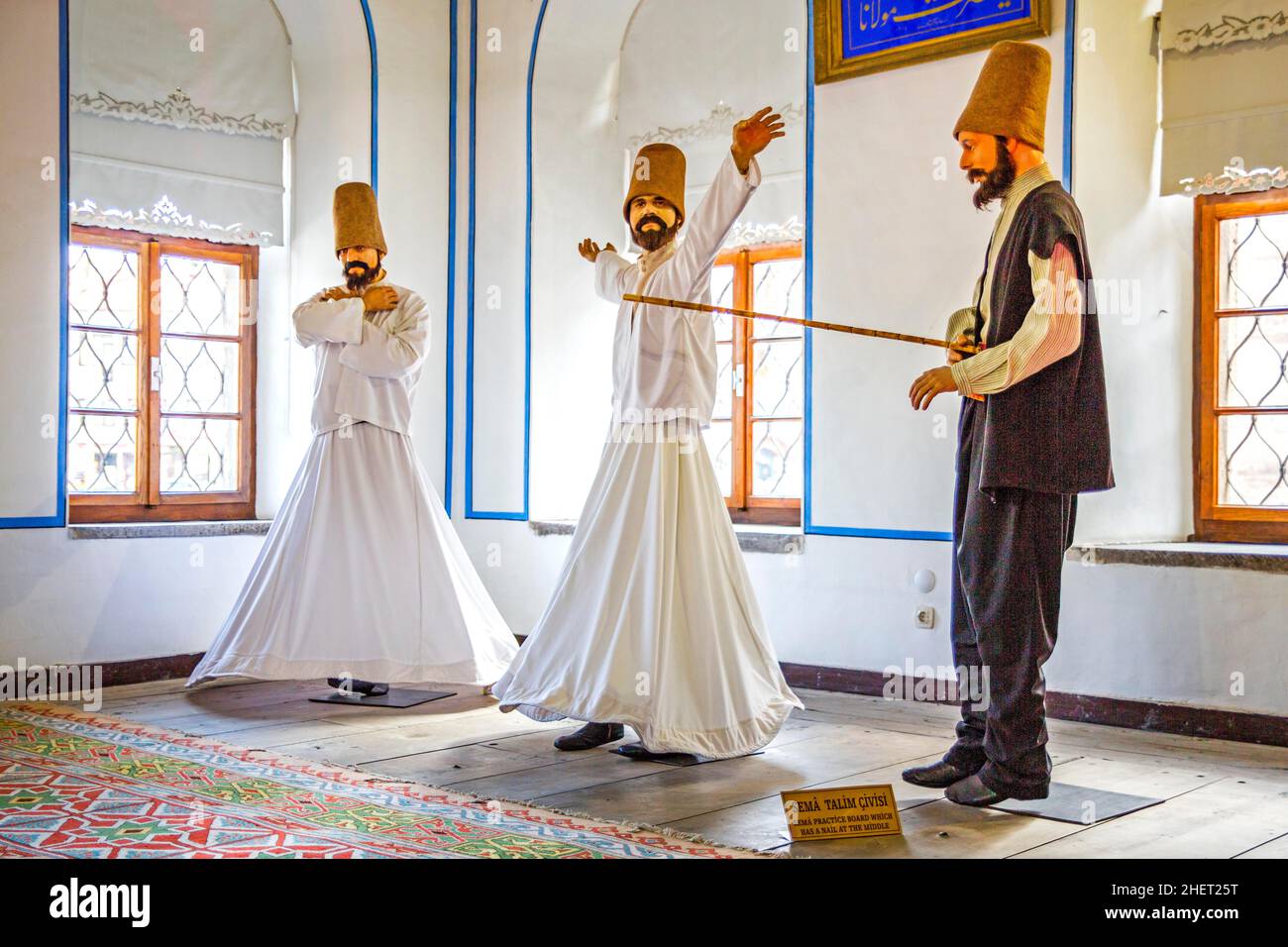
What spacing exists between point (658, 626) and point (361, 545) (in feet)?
5.14

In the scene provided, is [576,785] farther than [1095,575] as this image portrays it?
No

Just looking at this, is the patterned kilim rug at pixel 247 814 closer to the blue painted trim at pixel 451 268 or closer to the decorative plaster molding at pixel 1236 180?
the blue painted trim at pixel 451 268

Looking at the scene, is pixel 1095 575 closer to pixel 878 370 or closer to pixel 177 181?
pixel 878 370

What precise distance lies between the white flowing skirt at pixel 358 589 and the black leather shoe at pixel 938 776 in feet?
6.22

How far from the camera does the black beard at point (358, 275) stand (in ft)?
16.4

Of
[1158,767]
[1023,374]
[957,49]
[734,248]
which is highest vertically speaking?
[957,49]

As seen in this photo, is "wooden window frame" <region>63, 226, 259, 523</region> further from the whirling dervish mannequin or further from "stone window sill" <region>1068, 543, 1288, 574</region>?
"stone window sill" <region>1068, 543, 1288, 574</region>

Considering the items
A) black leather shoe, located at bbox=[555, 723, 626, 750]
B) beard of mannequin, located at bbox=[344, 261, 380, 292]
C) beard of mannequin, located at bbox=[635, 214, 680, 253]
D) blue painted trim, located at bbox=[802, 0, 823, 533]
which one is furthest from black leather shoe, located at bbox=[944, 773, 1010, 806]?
beard of mannequin, located at bbox=[344, 261, 380, 292]

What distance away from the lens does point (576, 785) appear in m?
3.50

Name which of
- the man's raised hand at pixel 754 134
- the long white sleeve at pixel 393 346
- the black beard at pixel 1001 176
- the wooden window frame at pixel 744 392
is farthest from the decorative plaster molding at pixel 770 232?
the black beard at pixel 1001 176

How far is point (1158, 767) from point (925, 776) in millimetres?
878

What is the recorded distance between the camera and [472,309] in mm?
6359
